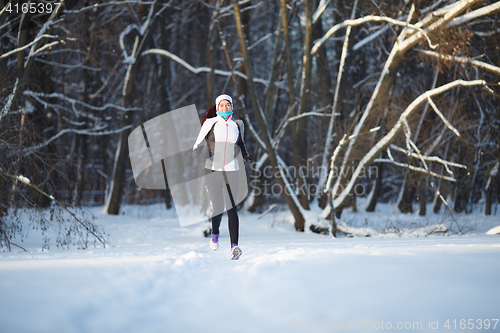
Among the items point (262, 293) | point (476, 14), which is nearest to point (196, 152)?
point (262, 293)

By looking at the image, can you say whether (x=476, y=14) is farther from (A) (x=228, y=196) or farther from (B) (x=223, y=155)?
(A) (x=228, y=196)

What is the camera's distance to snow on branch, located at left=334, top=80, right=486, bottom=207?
7578mm

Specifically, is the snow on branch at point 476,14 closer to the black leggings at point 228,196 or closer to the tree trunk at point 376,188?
the black leggings at point 228,196

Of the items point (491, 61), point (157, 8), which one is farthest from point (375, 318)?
point (157, 8)

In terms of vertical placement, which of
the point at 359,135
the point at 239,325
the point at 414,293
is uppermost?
the point at 359,135

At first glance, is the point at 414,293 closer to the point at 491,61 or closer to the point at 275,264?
the point at 275,264

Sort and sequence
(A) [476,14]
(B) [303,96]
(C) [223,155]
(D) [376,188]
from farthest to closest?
(D) [376,188] < (B) [303,96] < (A) [476,14] < (C) [223,155]

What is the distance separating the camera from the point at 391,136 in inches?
322

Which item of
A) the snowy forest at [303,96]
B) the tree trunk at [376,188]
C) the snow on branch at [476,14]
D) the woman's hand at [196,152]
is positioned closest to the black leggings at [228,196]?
the woman's hand at [196,152]

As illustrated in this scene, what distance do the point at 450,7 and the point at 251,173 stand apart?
8.38 meters

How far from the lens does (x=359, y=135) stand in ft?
27.6

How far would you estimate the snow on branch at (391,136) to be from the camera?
7.58 metres

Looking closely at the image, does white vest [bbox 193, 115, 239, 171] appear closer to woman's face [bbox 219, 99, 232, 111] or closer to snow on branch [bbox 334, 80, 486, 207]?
woman's face [bbox 219, 99, 232, 111]

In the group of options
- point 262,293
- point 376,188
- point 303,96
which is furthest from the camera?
point 376,188
